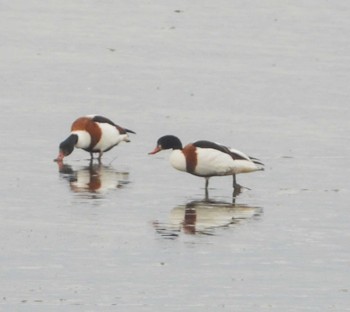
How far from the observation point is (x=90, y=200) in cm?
1936

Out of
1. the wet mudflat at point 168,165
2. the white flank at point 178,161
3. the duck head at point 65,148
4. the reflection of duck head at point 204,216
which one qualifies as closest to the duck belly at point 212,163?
the white flank at point 178,161

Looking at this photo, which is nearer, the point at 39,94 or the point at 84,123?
the point at 84,123

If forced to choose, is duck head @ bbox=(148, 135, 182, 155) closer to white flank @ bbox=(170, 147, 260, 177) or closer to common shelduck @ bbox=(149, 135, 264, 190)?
common shelduck @ bbox=(149, 135, 264, 190)

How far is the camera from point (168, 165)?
22500 millimetres

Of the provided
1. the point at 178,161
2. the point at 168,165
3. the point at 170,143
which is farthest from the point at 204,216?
the point at 168,165

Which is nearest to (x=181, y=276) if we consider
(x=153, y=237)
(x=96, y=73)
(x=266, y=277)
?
(x=266, y=277)

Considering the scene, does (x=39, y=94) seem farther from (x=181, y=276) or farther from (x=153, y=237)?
(x=181, y=276)

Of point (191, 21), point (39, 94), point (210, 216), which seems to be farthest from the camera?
point (191, 21)

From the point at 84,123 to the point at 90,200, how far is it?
3.91 meters

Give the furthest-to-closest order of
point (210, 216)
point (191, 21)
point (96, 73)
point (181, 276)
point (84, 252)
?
point (191, 21), point (96, 73), point (210, 216), point (84, 252), point (181, 276)

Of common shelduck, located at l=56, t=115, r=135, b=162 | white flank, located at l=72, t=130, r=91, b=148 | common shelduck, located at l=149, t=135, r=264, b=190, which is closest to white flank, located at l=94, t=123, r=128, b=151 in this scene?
common shelduck, located at l=56, t=115, r=135, b=162

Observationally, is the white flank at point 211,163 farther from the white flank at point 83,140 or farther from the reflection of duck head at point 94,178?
the white flank at point 83,140

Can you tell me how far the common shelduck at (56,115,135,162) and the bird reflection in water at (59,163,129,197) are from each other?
0.25 metres

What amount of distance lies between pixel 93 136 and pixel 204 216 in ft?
15.0
